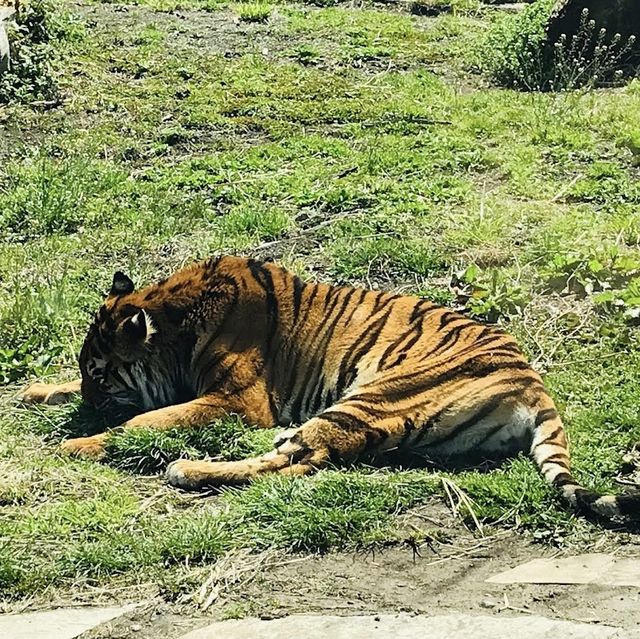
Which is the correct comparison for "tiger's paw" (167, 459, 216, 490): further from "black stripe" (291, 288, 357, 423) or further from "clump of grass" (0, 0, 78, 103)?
"clump of grass" (0, 0, 78, 103)

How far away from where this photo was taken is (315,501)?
5254mm

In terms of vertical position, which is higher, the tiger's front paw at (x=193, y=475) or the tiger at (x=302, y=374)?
the tiger at (x=302, y=374)

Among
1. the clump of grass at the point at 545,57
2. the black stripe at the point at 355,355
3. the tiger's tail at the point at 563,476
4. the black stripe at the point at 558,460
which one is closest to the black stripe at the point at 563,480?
the tiger's tail at the point at 563,476

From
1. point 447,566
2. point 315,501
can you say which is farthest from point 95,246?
point 447,566

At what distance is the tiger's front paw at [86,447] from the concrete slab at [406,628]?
191cm

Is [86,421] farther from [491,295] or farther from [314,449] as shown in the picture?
[491,295]

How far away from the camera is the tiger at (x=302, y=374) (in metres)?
5.70

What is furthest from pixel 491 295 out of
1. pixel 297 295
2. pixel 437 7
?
pixel 437 7

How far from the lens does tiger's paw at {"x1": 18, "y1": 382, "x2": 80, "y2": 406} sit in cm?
671

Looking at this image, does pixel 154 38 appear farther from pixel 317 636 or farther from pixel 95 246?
pixel 317 636

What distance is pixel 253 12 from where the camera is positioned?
15.4 m

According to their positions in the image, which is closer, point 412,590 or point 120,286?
point 412,590

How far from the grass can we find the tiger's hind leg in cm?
15

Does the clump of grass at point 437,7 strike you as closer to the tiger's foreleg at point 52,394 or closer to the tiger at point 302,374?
the tiger at point 302,374
